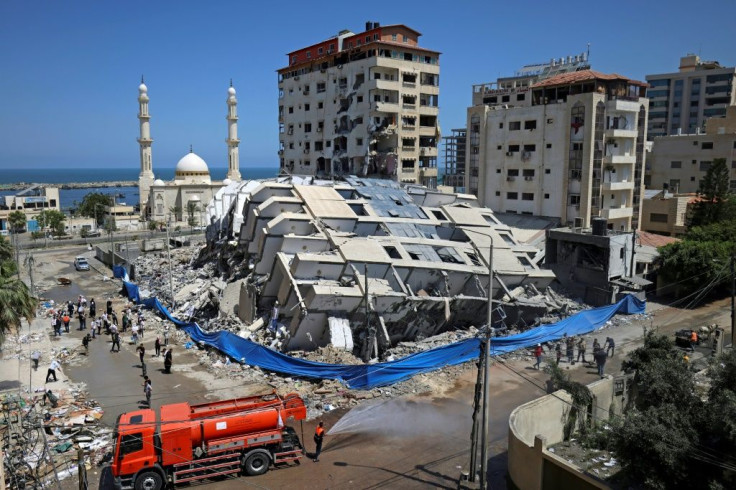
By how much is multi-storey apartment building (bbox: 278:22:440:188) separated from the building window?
20.5m

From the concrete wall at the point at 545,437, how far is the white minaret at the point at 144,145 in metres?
75.6

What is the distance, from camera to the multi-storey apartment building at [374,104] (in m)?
53.8

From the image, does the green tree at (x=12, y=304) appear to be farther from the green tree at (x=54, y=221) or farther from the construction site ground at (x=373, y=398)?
the green tree at (x=54, y=221)

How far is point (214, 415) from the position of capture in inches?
606

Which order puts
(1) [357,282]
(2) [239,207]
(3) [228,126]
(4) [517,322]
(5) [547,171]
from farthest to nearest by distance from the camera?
1. (3) [228,126]
2. (5) [547,171]
3. (2) [239,207]
4. (4) [517,322]
5. (1) [357,282]

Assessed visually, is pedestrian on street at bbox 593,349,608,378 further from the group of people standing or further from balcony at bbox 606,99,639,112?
balcony at bbox 606,99,639,112

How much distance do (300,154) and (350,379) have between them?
46847mm

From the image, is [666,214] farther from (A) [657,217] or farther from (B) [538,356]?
(B) [538,356]

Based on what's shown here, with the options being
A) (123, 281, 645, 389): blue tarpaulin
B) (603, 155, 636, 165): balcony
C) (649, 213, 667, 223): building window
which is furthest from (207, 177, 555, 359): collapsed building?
(649, 213, 667, 223): building window

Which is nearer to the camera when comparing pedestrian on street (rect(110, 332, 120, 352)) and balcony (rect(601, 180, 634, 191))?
pedestrian on street (rect(110, 332, 120, 352))

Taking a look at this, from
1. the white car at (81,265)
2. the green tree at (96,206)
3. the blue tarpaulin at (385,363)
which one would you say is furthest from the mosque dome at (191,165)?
the blue tarpaulin at (385,363)

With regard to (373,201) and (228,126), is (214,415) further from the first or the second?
(228,126)

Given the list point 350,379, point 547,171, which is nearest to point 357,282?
point 350,379

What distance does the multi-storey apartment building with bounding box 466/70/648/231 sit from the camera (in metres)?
43.6
